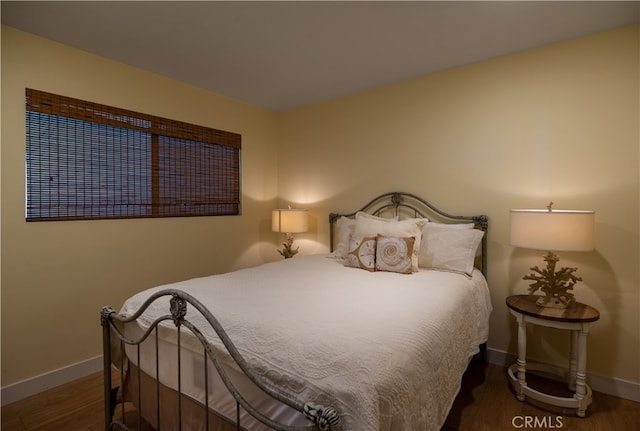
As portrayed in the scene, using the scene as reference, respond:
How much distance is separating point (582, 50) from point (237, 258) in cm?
352

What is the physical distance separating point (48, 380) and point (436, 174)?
3424mm

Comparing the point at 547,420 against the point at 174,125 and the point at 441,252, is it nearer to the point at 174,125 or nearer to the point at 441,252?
the point at 441,252

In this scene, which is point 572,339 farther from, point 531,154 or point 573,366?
point 531,154

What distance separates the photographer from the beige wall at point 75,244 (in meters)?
2.16

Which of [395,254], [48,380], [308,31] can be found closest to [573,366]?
[395,254]

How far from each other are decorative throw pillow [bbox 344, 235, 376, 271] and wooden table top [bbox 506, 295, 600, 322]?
38.4 inches

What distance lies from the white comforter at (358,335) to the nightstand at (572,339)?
281mm

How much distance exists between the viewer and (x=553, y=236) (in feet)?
6.46

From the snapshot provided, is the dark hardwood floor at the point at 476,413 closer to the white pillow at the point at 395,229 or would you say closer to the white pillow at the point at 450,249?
the white pillow at the point at 450,249

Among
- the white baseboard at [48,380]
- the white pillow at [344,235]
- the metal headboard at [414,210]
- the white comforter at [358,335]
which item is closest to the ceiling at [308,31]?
the metal headboard at [414,210]

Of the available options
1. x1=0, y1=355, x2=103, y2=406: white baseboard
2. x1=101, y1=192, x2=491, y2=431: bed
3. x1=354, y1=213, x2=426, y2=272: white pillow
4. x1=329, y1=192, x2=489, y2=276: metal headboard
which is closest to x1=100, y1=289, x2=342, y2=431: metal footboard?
x1=101, y1=192, x2=491, y2=431: bed

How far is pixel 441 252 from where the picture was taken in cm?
246

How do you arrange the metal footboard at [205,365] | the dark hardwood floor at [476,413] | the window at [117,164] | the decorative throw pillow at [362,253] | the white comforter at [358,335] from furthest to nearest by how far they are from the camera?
the decorative throw pillow at [362,253] → the window at [117,164] → the dark hardwood floor at [476,413] → the white comforter at [358,335] → the metal footboard at [205,365]

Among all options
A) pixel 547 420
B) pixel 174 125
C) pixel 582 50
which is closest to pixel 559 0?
pixel 582 50
